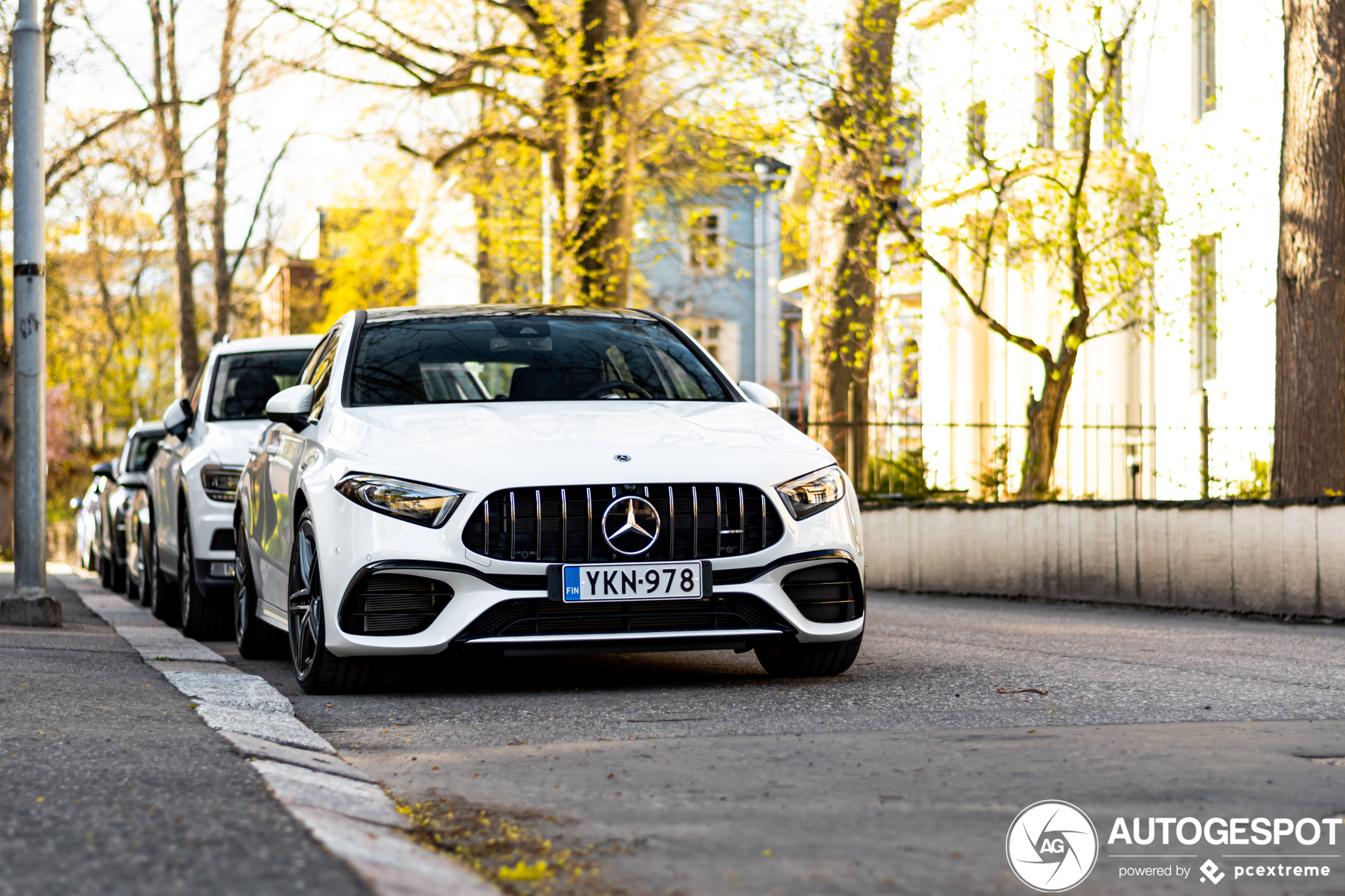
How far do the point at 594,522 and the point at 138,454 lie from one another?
13.6 meters

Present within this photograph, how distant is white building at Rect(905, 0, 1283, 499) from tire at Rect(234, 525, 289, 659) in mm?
10713

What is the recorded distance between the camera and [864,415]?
19953mm

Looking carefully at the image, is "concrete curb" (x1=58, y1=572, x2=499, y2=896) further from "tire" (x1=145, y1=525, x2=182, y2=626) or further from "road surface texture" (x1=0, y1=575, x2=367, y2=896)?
"tire" (x1=145, y1=525, x2=182, y2=626)

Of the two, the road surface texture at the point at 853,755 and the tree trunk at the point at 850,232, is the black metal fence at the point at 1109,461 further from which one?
the road surface texture at the point at 853,755

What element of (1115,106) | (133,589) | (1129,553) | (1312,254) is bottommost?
(133,589)

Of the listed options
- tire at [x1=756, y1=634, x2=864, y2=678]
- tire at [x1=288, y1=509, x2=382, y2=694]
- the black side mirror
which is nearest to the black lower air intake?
tire at [x1=756, y1=634, x2=864, y2=678]

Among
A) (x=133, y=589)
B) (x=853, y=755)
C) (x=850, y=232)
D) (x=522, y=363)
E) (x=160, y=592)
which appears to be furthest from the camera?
(x=850, y=232)

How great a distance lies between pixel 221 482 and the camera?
1055cm

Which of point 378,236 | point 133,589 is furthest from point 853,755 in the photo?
point 378,236

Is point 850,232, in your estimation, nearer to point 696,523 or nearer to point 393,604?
point 696,523

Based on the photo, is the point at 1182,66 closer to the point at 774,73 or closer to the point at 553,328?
the point at 774,73

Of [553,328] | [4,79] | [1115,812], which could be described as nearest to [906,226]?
[553,328]

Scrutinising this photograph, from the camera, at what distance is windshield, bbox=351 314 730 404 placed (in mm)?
7543

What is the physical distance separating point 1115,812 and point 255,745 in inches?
96.3
